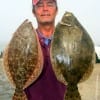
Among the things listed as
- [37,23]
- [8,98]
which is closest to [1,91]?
[8,98]

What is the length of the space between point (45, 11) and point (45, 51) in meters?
0.43

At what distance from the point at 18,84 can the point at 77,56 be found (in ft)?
1.98

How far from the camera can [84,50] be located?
357cm

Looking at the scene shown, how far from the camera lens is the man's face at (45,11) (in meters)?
4.29

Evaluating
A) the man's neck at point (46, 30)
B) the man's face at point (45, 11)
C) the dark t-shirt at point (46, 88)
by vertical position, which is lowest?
the dark t-shirt at point (46, 88)

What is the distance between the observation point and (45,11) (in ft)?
14.0

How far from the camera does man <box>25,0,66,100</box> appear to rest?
4.29 m

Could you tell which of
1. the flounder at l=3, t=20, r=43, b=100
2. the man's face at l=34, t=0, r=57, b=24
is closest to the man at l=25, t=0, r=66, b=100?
the man's face at l=34, t=0, r=57, b=24

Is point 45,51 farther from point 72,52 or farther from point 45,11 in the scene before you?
point 72,52

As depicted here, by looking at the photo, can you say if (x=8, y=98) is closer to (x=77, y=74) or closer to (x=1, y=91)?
(x=1, y=91)

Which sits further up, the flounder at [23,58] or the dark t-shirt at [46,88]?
the flounder at [23,58]

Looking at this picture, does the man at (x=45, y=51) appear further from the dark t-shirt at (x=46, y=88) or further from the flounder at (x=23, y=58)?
the flounder at (x=23, y=58)

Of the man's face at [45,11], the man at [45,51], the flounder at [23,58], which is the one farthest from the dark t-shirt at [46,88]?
the flounder at [23,58]

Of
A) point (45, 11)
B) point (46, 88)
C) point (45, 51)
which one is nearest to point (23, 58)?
point (45, 51)
